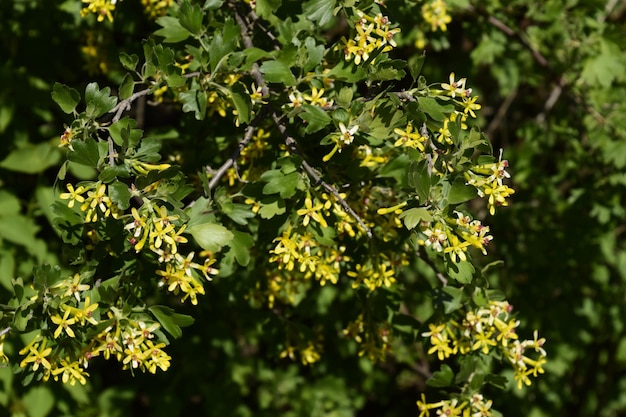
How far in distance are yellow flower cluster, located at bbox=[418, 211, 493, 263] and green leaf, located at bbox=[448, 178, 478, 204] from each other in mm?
44

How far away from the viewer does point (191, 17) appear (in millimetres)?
1741

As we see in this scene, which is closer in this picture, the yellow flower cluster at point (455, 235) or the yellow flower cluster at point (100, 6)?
the yellow flower cluster at point (455, 235)

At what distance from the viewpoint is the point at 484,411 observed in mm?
1785

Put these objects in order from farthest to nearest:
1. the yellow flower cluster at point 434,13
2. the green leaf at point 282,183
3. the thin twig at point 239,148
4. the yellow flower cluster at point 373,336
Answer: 1. the yellow flower cluster at point 434,13
2. the yellow flower cluster at point 373,336
3. the thin twig at point 239,148
4. the green leaf at point 282,183

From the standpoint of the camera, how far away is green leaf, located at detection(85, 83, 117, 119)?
1587 millimetres

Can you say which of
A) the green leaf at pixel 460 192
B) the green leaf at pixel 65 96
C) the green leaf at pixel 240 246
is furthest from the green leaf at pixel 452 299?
the green leaf at pixel 65 96

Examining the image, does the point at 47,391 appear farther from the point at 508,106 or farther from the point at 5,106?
the point at 508,106

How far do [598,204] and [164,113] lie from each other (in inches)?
78.8

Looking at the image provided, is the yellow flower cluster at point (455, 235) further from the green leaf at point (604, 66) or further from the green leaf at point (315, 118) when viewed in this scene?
the green leaf at point (604, 66)

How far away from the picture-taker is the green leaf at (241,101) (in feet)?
5.33

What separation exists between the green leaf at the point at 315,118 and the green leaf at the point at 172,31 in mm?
402

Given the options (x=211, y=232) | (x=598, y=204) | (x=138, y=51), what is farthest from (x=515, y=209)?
(x=211, y=232)

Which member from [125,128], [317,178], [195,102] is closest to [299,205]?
[317,178]

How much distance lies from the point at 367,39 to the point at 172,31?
1.61ft
